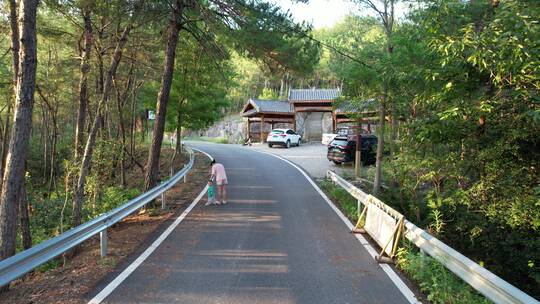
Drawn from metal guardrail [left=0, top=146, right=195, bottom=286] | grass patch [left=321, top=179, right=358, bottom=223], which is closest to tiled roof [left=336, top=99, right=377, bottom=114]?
grass patch [left=321, top=179, right=358, bottom=223]

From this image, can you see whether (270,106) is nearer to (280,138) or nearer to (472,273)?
(280,138)

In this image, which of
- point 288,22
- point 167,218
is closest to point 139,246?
point 167,218

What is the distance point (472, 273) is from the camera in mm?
4629

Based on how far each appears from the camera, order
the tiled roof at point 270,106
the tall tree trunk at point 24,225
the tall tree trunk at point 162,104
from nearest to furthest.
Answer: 1. the tall tree trunk at point 24,225
2. the tall tree trunk at point 162,104
3. the tiled roof at point 270,106

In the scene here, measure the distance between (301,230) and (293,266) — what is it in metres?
2.56

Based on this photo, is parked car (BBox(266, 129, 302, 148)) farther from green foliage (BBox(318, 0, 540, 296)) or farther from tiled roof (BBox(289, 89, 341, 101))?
green foliage (BBox(318, 0, 540, 296))

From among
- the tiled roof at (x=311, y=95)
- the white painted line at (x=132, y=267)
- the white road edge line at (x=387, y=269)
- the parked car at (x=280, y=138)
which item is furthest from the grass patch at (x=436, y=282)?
the tiled roof at (x=311, y=95)

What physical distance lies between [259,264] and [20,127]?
428cm

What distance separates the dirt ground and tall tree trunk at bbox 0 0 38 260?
909 mm

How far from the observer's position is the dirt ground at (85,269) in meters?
5.22

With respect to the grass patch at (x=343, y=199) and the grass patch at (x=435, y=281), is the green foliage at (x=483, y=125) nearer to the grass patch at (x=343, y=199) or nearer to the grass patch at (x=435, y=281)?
the grass patch at (x=435, y=281)

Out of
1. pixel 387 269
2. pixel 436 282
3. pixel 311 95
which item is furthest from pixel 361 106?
pixel 311 95

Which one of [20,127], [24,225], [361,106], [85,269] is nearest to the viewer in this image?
[85,269]

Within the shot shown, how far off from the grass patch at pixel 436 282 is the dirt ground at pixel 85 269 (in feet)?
13.7
